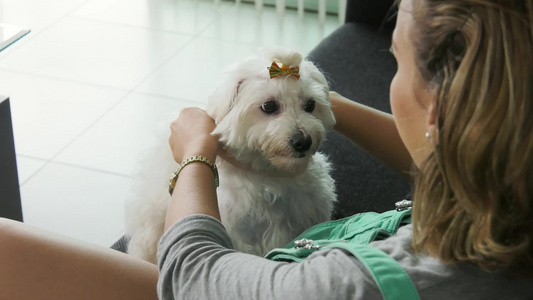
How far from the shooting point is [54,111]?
2.75m

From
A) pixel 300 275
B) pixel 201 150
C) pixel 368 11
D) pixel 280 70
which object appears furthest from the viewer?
pixel 368 11

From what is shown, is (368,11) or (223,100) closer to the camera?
(223,100)

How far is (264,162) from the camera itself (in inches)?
54.7

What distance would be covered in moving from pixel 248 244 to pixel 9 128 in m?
0.73

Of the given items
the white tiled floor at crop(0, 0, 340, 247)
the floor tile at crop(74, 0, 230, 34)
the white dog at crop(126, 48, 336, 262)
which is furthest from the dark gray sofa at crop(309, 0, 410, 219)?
the floor tile at crop(74, 0, 230, 34)

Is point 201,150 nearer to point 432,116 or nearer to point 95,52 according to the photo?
point 432,116

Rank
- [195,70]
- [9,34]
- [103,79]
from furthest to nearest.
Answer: [195,70] → [103,79] → [9,34]

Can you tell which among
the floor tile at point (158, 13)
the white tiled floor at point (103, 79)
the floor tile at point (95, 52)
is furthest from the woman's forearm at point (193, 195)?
the floor tile at point (158, 13)

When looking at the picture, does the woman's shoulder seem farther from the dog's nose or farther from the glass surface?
the glass surface

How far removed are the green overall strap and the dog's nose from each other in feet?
1.76

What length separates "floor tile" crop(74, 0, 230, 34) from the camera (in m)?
3.57

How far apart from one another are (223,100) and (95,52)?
206 cm

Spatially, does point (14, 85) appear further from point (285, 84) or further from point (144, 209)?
point (285, 84)

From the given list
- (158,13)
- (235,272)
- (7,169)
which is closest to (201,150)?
(235,272)
